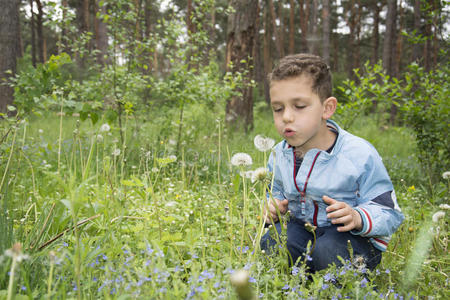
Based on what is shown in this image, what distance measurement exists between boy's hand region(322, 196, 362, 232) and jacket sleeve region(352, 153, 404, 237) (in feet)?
0.13

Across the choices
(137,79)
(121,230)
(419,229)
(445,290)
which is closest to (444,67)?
(419,229)

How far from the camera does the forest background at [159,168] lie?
Answer: 58.4 inches

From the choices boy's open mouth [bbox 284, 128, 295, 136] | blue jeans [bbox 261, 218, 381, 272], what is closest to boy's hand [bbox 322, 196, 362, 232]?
blue jeans [bbox 261, 218, 381, 272]

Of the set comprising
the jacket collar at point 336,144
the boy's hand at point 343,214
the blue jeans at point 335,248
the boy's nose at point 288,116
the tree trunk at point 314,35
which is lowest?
the blue jeans at point 335,248

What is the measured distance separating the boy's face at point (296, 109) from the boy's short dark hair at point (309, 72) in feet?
0.10

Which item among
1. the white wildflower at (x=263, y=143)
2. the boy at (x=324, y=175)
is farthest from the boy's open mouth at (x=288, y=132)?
the white wildflower at (x=263, y=143)

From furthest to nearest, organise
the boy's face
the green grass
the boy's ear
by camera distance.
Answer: the boy's ear < the boy's face < the green grass

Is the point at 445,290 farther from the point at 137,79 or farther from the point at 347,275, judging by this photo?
the point at 137,79

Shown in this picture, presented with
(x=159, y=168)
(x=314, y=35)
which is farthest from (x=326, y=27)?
(x=159, y=168)

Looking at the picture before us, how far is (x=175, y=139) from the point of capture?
15.3ft

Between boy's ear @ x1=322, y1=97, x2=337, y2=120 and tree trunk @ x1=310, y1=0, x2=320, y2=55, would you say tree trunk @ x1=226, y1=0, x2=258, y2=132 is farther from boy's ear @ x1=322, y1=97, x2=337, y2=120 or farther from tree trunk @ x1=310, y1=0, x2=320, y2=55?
tree trunk @ x1=310, y1=0, x2=320, y2=55

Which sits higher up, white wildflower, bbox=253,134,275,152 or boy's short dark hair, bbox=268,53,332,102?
boy's short dark hair, bbox=268,53,332,102

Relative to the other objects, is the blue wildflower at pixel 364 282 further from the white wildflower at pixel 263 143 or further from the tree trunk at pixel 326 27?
the tree trunk at pixel 326 27

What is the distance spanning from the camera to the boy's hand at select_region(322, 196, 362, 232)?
1677 millimetres
